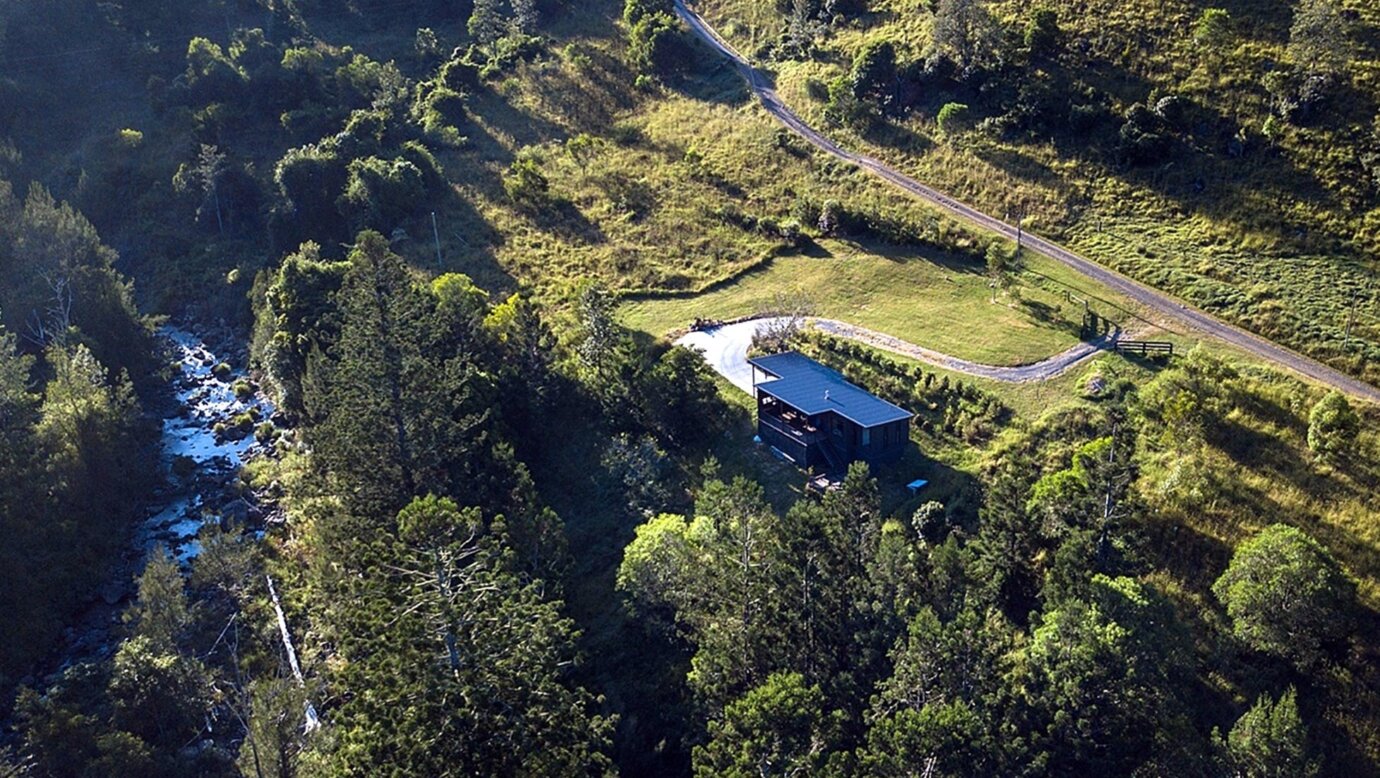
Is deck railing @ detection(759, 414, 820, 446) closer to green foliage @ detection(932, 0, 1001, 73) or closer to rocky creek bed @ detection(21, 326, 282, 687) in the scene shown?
rocky creek bed @ detection(21, 326, 282, 687)

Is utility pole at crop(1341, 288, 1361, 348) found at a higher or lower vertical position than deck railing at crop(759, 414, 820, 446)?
higher

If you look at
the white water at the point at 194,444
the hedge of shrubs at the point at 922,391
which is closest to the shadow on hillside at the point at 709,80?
the hedge of shrubs at the point at 922,391

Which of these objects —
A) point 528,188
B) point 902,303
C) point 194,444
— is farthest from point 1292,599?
point 194,444

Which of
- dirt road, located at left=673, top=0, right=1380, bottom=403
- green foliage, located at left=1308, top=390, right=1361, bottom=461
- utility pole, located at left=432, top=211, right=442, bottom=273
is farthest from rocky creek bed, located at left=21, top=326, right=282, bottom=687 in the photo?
green foliage, located at left=1308, top=390, right=1361, bottom=461

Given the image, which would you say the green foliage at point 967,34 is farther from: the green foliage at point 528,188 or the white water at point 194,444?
the white water at point 194,444

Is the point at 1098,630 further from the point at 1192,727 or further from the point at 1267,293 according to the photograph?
the point at 1267,293

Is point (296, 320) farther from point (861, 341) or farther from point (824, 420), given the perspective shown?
Result: point (861, 341)

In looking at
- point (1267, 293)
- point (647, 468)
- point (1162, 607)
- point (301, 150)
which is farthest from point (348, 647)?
point (301, 150)
